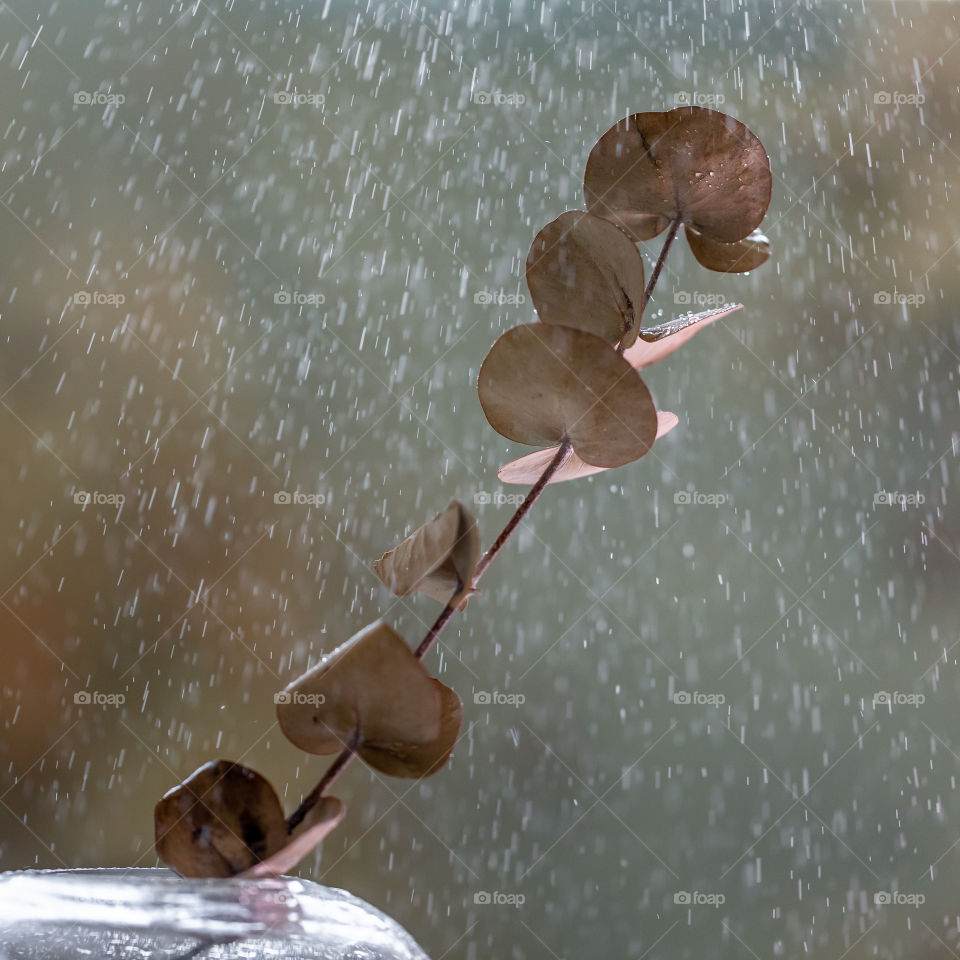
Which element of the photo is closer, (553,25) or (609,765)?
(609,765)

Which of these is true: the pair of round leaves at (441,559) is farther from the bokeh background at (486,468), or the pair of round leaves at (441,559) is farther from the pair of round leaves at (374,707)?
the bokeh background at (486,468)

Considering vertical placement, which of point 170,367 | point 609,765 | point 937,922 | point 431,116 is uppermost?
point 431,116

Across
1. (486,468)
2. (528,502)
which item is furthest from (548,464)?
(486,468)

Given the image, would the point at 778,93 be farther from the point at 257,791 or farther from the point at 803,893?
the point at 257,791

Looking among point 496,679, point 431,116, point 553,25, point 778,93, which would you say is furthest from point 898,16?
point 496,679

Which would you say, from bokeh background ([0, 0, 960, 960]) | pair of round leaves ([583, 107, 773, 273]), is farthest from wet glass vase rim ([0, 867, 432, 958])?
bokeh background ([0, 0, 960, 960])

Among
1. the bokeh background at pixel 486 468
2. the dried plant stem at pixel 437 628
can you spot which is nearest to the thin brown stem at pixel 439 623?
the dried plant stem at pixel 437 628

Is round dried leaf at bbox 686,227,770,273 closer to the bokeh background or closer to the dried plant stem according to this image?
the dried plant stem
